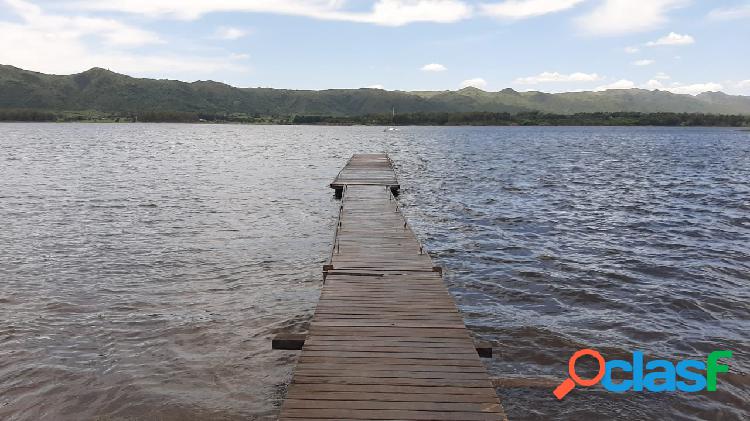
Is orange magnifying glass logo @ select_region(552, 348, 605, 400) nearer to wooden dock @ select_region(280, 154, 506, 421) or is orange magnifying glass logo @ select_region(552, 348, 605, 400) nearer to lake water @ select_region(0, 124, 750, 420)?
lake water @ select_region(0, 124, 750, 420)

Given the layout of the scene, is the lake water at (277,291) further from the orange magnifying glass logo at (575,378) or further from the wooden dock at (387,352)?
the wooden dock at (387,352)

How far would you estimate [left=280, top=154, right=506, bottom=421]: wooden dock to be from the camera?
6227mm

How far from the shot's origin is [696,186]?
126ft

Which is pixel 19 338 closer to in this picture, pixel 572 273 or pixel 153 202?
pixel 572 273

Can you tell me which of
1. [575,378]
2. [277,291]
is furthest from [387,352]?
[277,291]

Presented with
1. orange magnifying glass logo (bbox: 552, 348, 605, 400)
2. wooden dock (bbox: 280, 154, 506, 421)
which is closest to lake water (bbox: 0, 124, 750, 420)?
orange magnifying glass logo (bbox: 552, 348, 605, 400)

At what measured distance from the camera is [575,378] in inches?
362

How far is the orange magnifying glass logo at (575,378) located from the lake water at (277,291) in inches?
8.6

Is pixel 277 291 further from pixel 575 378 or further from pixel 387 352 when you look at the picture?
pixel 575 378

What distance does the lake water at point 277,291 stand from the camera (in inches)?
338

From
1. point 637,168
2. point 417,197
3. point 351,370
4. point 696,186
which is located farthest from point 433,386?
point 637,168

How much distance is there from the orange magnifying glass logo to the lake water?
22cm

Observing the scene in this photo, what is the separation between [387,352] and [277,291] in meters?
6.50

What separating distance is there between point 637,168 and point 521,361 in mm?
51243
